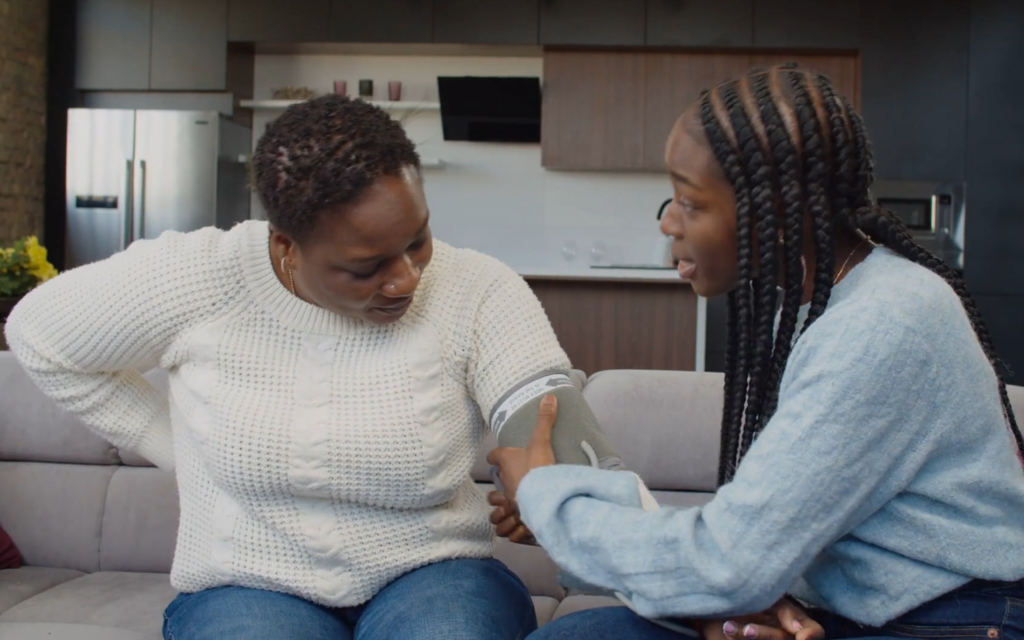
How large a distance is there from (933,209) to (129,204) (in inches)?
170

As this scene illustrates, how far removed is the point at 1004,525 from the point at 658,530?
327mm

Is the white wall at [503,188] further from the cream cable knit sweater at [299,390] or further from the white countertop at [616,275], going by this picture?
the cream cable knit sweater at [299,390]

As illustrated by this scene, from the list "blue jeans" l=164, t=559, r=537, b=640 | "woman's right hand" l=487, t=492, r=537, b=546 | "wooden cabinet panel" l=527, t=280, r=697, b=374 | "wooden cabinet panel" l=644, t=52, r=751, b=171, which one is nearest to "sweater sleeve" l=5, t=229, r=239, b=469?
"blue jeans" l=164, t=559, r=537, b=640

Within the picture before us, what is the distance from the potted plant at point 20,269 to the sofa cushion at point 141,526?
0.99m

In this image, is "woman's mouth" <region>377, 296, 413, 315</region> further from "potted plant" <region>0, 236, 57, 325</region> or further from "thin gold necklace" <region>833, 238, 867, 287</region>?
"potted plant" <region>0, 236, 57, 325</region>

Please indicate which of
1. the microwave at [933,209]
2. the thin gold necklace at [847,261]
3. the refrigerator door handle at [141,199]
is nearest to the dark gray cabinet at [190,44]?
the refrigerator door handle at [141,199]

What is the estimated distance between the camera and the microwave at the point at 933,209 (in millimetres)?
5402

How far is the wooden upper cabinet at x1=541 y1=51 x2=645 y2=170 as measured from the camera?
567 cm

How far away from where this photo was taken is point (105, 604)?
174 cm

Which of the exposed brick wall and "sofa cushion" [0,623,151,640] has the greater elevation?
the exposed brick wall

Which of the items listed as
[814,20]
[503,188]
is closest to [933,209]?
[814,20]

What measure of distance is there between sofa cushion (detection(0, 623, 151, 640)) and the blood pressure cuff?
0.72 meters

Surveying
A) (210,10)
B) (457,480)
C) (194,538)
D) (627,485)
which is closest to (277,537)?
(194,538)

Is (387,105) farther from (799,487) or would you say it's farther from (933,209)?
(799,487)
